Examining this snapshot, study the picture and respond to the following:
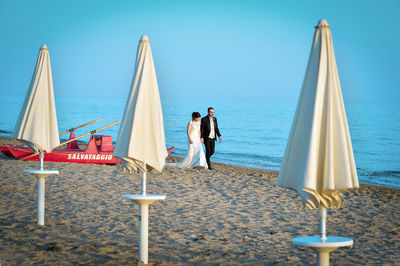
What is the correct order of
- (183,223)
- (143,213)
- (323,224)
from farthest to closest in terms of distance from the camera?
(183,223) < (143,213) < (323,224)

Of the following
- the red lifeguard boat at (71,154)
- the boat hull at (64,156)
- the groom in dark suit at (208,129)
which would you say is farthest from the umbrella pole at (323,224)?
the boat hull at (64,156)

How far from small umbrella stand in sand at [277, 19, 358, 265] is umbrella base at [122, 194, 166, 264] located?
1509mm

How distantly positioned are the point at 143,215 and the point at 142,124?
0.98m

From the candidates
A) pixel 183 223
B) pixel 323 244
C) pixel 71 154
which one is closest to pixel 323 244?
pixel 323 244

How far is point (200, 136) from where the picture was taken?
1436 cm

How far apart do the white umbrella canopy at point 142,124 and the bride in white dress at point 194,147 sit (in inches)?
344

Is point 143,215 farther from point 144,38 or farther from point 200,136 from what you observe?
point 200,136

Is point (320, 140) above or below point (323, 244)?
above

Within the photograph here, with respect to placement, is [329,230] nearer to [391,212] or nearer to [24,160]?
[391,212]

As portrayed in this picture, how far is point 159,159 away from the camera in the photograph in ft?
17.1

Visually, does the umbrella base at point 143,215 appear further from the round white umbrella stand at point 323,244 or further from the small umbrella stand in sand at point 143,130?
the round white umbrella stand at point 323,244

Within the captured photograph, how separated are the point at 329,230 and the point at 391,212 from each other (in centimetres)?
244

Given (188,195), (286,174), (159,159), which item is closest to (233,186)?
(188,195)

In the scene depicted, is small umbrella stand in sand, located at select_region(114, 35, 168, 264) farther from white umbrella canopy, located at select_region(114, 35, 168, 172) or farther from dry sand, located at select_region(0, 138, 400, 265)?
dry sand, located at select_region(0, 138, 400, 265)
